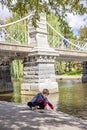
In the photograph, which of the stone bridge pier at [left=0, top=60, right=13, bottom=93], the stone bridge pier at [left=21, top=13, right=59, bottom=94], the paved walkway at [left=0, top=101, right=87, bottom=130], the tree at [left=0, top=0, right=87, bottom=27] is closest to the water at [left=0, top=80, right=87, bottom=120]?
the stone bridge pier at [left=21, top=13, right=59, bottom=94]

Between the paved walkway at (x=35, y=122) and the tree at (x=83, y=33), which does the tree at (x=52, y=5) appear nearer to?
the paved walkway at (x=35, y=122)

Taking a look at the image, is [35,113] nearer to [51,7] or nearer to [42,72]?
[51,7]

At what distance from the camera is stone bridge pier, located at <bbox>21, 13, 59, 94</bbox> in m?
26.2

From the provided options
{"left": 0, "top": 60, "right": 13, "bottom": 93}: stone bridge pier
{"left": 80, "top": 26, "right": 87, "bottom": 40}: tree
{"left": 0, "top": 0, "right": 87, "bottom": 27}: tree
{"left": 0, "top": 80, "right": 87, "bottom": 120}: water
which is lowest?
{"left": 0, "top": 80, "right": 87, "bottom": 120}: water

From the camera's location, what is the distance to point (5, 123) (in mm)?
8336

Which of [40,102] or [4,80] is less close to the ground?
[40,102]

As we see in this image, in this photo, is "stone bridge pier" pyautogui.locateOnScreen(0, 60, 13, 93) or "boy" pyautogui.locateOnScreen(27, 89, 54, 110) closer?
"boy" pyautogui.locateOnScreen(27, 89, 54, 110)

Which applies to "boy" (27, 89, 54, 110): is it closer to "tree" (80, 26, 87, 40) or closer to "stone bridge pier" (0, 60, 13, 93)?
"stone bridge pier" (0, 60, 13, 93)

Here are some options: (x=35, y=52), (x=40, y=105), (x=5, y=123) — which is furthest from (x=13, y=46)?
(x=5, y=123)

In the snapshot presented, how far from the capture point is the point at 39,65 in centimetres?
2630

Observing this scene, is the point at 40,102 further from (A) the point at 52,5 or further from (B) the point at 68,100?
(B) the point at 68,100

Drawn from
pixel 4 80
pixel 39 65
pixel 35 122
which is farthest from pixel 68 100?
pixel 35 122

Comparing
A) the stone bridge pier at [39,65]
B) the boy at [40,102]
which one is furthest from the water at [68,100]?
the boy at [40,102]

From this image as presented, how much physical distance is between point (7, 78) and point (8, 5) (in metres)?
22.6
